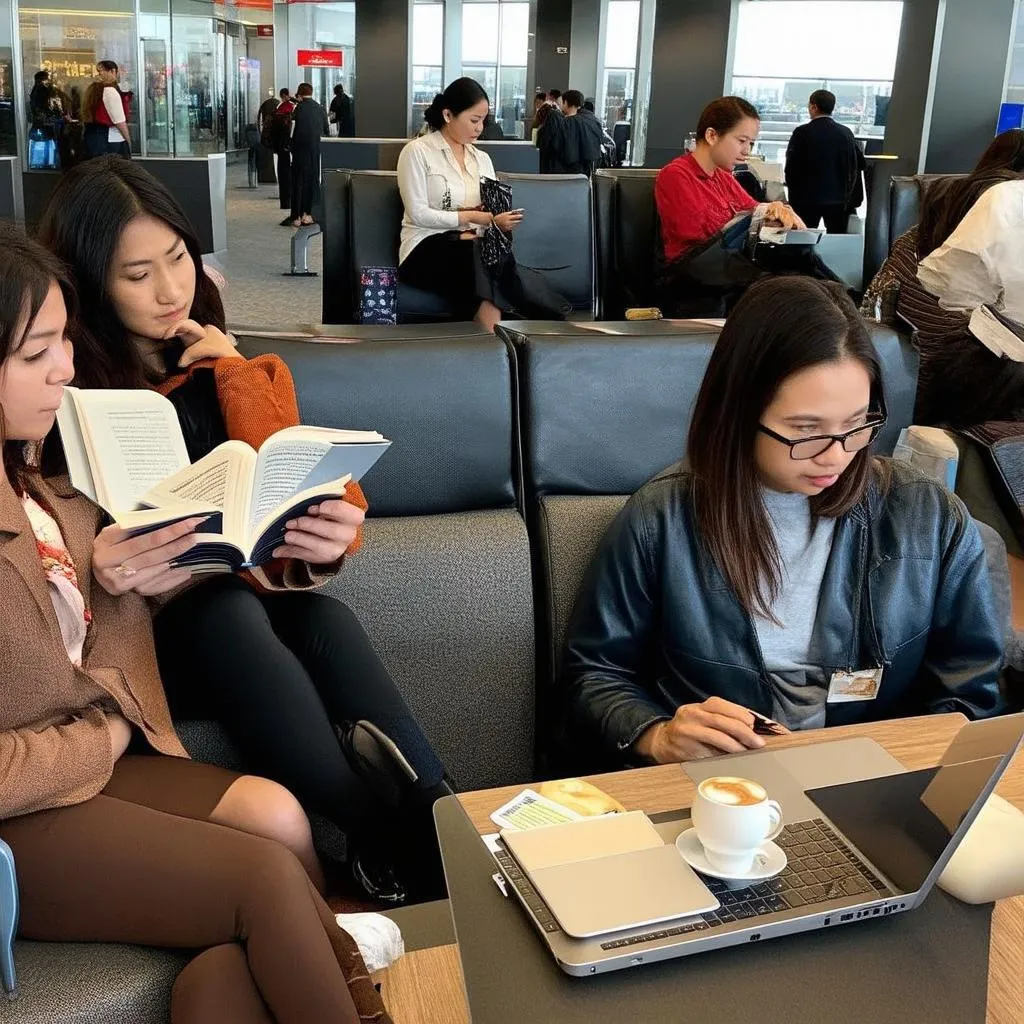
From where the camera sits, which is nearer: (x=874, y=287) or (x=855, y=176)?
(x=874, y=287)

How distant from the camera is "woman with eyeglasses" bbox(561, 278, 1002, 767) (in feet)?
5.13

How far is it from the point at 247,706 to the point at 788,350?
2.88 feet

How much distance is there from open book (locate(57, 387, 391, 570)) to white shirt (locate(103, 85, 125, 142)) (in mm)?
9496

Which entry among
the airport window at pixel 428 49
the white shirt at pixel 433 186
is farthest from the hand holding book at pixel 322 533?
the airport window at pixel 428 49

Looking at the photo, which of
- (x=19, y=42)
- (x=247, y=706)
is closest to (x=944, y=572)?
(x=247, y=706)

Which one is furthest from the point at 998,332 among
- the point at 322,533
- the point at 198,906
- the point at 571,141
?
the point at 571,141

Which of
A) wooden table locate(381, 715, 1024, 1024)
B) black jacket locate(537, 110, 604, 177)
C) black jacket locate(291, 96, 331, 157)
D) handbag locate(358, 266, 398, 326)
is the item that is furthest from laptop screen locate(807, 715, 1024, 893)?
black jacket locate(291, 96, 331, 157)

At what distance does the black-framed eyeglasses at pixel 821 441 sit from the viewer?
5.05 ft

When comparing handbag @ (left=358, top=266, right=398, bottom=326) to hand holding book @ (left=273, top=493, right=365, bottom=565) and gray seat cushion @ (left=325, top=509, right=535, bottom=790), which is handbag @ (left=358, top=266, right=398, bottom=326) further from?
hand holding book @ (left=273, top=493, right=365, bottom=565)

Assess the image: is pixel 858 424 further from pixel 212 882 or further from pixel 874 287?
pixel 874 287

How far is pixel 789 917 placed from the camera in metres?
1.02

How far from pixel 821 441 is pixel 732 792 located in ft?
2.02

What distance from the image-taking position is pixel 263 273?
29.3 feet

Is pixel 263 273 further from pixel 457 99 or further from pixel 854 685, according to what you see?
pixel 854 685
